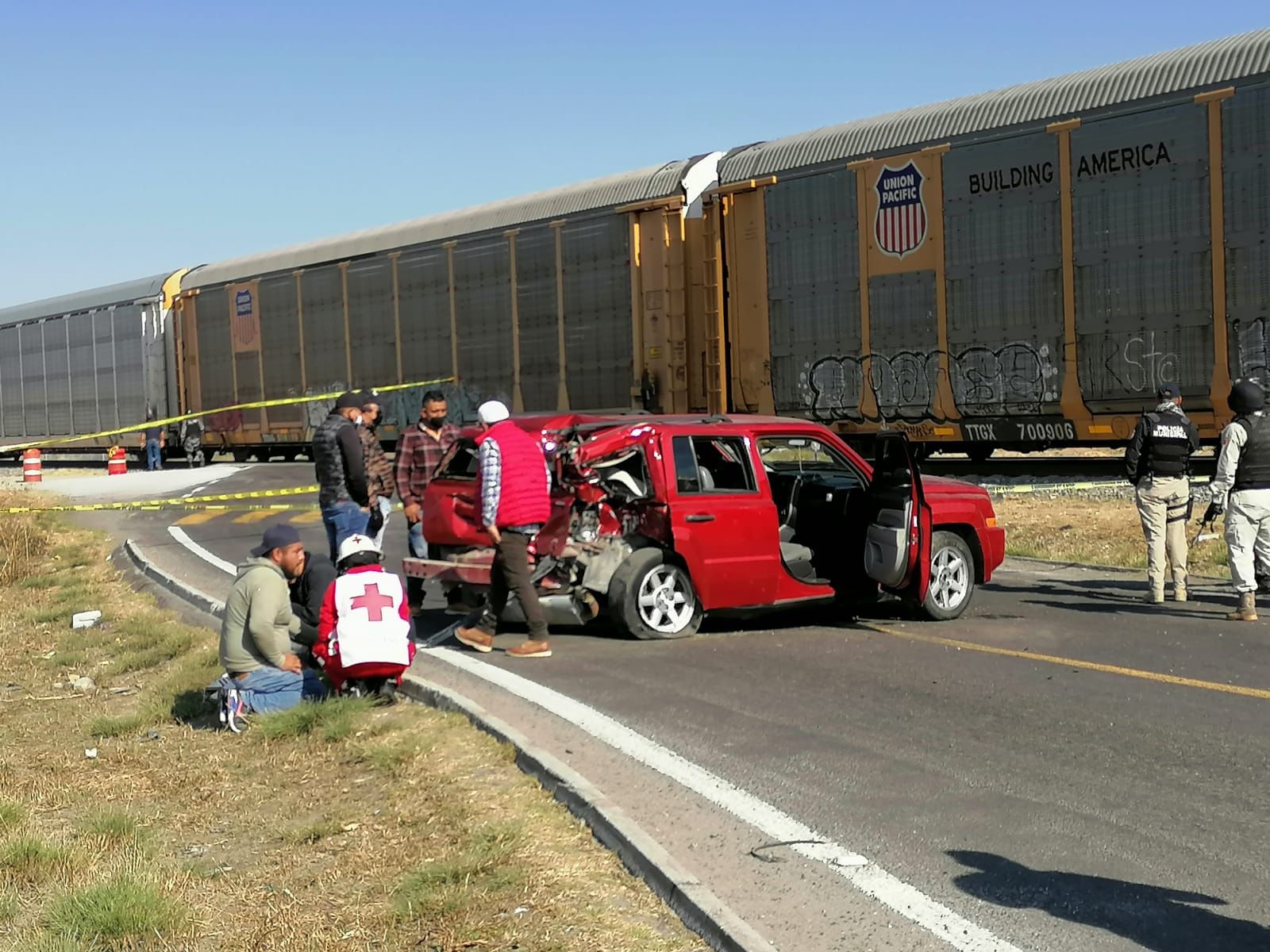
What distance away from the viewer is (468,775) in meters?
6.87

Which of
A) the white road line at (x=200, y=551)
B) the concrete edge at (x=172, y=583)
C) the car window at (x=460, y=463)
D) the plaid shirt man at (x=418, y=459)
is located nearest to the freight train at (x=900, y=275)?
the white road line at (x=200, y=551)

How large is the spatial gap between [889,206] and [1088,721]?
12824 millimetres

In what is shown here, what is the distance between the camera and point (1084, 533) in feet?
52.9

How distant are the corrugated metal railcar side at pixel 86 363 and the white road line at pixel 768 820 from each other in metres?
31.0

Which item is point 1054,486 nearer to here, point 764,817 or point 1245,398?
point 1245,398

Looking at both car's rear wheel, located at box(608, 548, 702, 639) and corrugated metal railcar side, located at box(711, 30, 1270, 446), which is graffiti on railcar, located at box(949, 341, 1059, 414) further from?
car's rear wheel, located at box(608, 548, 702, 639)

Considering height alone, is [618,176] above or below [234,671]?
above

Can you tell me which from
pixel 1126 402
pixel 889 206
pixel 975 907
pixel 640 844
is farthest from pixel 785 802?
pixel 889 206

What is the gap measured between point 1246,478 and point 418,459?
6442mm

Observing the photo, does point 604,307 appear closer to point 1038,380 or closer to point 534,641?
point 1038,380

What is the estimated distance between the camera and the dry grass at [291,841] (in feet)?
16.6

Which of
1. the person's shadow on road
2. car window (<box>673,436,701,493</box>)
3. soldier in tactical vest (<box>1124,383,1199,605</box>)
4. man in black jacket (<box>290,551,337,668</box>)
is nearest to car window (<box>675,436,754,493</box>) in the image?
car window (<box>673,436,701,493</box>)

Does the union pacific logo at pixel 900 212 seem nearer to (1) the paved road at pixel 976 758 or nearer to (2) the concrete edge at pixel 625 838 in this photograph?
(1) the paved road at pixel 976 758

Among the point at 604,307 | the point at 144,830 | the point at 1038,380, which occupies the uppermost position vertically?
the point at 604,307
